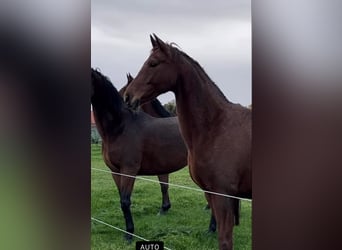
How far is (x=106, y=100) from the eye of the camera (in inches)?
112

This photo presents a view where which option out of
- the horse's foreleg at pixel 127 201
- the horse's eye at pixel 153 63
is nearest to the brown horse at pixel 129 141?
the horse's foreleg at pixel 127 201

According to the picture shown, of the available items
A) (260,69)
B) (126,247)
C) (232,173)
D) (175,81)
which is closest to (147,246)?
(126,247)

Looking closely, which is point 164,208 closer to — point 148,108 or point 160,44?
point 148,108

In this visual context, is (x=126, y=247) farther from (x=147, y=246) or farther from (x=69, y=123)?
(x=69, y=123)

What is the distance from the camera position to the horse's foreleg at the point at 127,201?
9.37 feet

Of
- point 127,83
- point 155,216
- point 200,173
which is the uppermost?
point 127,83

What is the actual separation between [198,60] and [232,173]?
1.88 feet

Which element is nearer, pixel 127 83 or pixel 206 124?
pixel 127 83

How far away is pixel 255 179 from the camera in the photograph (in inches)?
116

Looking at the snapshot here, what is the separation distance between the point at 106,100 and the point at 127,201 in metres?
0.50

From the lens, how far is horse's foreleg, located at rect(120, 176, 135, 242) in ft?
9.37

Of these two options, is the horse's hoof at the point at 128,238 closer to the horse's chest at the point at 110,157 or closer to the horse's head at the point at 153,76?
the horse's chest at the point at 110,157

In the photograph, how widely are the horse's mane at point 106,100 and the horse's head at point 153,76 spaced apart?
5cm

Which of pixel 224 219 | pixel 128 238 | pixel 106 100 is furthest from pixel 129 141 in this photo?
pixel 224 219
